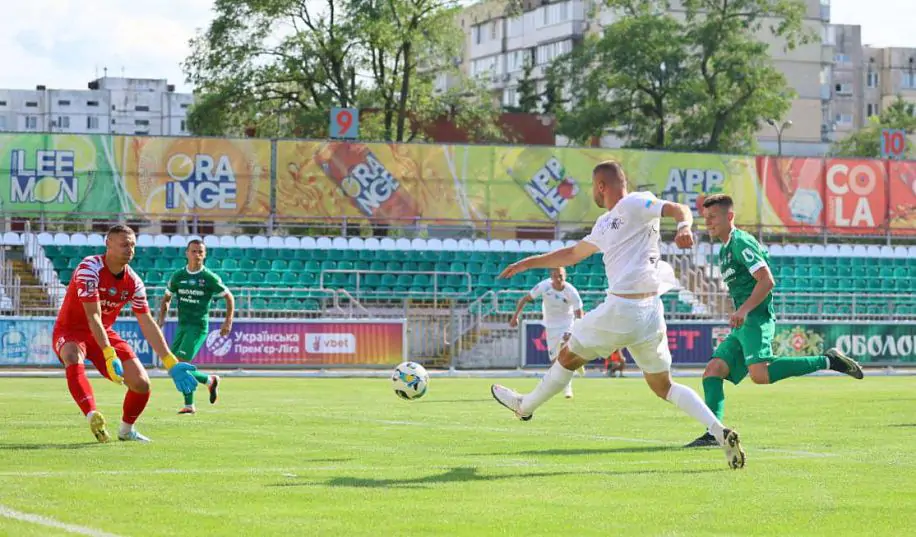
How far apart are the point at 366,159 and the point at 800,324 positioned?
14462 mm

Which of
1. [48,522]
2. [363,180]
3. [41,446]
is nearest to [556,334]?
[41,446]

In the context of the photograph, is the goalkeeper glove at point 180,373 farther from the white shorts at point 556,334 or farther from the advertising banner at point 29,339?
the advertising banner at point 29,339

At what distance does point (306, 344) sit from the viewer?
33.7 metres

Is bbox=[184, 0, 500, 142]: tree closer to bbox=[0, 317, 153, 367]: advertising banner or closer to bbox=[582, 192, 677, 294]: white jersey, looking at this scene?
bbox=[0, 317, 153, 367]: advertising banner

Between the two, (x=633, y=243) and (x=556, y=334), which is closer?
(x=633, y=243)

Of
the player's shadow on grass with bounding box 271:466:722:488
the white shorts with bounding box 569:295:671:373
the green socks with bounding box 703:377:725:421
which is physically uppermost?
the white shorts with bounding box 569:295:671:373

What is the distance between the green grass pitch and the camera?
7.73 m

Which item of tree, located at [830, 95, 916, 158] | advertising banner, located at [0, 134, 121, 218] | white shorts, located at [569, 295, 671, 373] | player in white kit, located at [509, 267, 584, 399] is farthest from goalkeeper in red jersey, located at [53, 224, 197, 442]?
tree, located at [830, 95, 916, 158]

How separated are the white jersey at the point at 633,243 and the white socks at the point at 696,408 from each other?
75cm

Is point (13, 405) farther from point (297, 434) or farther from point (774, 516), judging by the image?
point (774, 516)

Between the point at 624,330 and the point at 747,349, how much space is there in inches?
128

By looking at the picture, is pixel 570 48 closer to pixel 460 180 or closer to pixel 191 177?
pixel 460 180

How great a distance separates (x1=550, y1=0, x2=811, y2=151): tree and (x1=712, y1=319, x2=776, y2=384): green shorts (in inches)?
2310

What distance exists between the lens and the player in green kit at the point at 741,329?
13.4 meters
